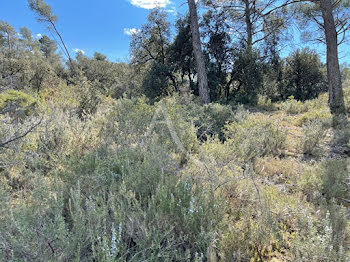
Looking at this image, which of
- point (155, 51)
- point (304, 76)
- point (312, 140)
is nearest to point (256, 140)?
point (312, 140)

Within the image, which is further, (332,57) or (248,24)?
(248,24)

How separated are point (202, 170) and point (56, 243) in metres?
1.42

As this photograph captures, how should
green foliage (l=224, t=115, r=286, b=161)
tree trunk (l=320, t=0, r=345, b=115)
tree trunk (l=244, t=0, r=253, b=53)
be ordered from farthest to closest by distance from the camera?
tree trunk (l=244, t=0, r=253, b=53) < tree trunk (l=320, t=0, r=345, b=115) < green foliage (l=224, t=115, r=286, b=161)

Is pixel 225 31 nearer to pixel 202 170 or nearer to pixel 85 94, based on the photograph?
pixel 85 94

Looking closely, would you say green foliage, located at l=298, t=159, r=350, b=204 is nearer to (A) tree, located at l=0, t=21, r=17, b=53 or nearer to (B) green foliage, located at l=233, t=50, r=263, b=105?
(B) green foliage, located at l=233, t=50, r=263, b=105

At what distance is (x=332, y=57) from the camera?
22.8 feet

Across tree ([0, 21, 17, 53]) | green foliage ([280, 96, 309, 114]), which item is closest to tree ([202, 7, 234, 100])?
green foliage ([280, 96, 309, 114])

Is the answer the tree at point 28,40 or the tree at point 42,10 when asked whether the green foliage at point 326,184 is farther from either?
the tree at point 28,40

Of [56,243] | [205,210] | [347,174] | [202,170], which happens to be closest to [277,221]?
[205,210]

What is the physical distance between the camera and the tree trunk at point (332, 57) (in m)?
6.59

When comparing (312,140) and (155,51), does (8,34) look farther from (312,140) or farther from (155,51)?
(312,140)

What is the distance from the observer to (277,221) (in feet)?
5.46

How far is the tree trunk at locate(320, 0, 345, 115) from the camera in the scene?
21.6 feet

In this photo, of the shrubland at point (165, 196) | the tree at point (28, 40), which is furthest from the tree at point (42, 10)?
the tree at point (28, 40)
